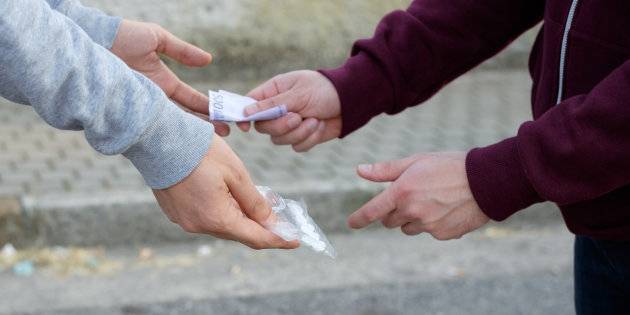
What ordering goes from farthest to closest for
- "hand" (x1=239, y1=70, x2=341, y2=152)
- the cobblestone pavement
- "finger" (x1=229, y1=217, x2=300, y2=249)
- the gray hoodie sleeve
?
1. the cobblestone pavement
2. "hand" (x1=239, y1=70, x2=341, y2=152)
3. "finger" (x1=229, y1=217, x2=300, y2=249)
4. the gray hoodie sleeve

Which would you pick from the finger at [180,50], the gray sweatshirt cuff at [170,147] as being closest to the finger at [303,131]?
the finger at [180,50]

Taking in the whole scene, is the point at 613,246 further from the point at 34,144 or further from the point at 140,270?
the point at 34,144

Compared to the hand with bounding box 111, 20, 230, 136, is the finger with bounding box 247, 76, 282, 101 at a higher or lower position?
lower

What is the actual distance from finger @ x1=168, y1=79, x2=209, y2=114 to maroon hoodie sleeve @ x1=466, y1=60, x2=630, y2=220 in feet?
2.39

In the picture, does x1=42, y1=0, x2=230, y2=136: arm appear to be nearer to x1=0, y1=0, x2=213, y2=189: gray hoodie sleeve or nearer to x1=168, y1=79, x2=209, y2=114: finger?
x1=168, y1=79, x2=209, y2=114: finger

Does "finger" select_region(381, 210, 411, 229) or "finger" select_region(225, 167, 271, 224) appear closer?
"finger" select_region(225, 167, 271, 224)

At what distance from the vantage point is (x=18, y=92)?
171 cm

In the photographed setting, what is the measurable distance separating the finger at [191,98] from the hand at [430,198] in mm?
530

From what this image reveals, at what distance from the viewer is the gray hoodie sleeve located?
1.62 metres

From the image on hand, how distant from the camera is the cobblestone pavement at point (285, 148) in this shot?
4.58 meters

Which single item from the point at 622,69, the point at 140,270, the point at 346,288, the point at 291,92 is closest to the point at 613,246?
the point at 622,69

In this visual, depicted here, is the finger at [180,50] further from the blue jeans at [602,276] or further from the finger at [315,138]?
the blue jeans at [602,276]

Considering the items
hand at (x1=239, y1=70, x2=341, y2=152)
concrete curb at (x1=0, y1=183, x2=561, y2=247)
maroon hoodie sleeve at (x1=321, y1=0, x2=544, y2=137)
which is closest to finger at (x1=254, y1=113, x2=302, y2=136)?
hand at (x1=239, y1=70, x2=341, y2=152)

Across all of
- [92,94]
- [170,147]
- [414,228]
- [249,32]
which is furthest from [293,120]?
[249,32]
